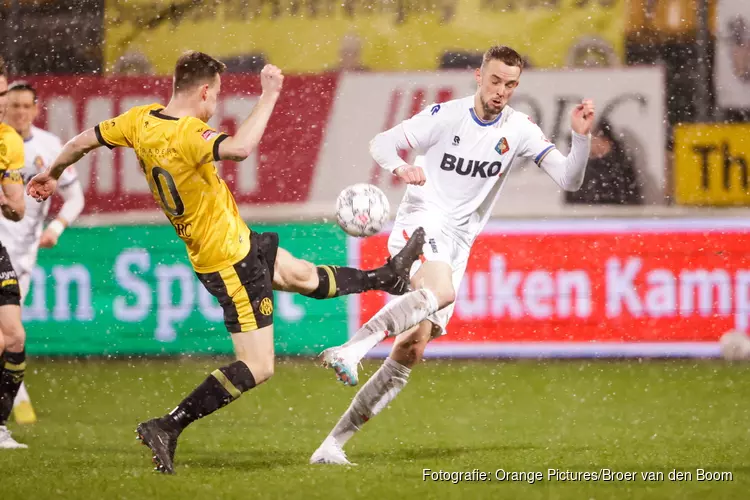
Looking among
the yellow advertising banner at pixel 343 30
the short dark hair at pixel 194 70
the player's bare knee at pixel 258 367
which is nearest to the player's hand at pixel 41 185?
the short dark hair at pixel 194 70

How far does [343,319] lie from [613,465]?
487 cm

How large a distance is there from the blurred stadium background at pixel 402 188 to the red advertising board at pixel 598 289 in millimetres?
17

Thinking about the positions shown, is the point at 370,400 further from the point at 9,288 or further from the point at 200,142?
the point at 9,288

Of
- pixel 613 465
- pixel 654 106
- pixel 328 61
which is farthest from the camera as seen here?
pixel 328 61

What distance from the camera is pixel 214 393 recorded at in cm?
579

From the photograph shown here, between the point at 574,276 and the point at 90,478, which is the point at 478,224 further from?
the point at 574,276

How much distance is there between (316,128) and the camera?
12.1 metres

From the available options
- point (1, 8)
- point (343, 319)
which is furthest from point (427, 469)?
point (1, 8)

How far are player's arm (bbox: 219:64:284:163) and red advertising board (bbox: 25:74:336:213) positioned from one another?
645 centimetres

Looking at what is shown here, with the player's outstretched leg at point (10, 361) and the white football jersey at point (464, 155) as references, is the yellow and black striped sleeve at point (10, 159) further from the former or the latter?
the white football jersey at point (464, 155)

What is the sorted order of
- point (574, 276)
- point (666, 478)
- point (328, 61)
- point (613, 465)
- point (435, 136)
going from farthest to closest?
1. point (328, 61)
2. point (574, 276)
3. point (435, 136)
4. point (613, 465)
5. point (666, 478)

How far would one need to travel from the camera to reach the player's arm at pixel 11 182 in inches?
256

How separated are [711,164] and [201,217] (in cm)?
723

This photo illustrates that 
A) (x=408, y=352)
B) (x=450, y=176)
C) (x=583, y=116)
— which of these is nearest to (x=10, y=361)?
(x=408, y=352)
